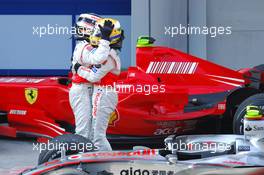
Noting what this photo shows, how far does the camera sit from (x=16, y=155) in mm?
8930

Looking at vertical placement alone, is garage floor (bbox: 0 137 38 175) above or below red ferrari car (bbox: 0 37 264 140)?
below

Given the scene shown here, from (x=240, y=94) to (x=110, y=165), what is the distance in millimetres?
3307

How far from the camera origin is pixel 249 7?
12.4m

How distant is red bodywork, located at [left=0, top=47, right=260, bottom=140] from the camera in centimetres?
882

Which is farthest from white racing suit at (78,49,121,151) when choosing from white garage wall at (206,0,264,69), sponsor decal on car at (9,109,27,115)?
white garage wall at (206,0,264,69)

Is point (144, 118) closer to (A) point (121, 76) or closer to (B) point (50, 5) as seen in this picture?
(A) point (121, 76)

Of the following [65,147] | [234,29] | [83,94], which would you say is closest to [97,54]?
[83,94]

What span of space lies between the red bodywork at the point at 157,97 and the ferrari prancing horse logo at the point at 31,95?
28 mm

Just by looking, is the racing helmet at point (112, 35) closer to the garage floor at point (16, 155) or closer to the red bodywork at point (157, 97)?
the red bodywork at point (157, 97)

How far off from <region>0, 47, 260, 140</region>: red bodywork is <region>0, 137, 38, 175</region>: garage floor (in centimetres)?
23

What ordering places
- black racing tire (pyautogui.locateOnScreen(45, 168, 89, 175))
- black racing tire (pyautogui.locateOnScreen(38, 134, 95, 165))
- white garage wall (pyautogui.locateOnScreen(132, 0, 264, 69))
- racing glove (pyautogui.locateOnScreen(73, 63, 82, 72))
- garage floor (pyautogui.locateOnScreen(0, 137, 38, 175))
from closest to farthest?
black racing tire (pyautogui.locateOnScreen(45, 168, 89, 175)) → black racing tire (pyautogui.locateOnScreen(38, 134, 95, 165)) → racing glove (pyautogui.locateOnScreen(73, 63, 82, 72)) → garage floor (pyautogui.locateOnScreen(0, 137, 38, 175)) → white garage wall (pyautogui.locateOnScreen(132, 0, 264, 69))

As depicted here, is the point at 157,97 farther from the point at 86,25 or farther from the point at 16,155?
the point at 16,155

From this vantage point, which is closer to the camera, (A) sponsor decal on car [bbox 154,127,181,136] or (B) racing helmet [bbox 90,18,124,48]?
(B) racing helmet [bbox 90,18,124,48]

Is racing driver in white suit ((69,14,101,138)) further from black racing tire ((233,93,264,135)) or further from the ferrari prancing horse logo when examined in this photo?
black racing tire ((233,93,264,135))
